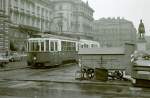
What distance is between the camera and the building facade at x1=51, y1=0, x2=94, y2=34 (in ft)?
321

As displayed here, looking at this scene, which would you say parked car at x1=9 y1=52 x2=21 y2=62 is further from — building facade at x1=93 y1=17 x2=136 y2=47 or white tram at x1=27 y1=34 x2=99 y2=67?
building facade at x1=93 y1=17 x2=136 y2=47

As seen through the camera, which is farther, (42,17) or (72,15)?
(72,15)

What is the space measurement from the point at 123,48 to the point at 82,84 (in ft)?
11.6

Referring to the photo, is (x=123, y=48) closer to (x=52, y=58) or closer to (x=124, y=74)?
(x=124, y=74)

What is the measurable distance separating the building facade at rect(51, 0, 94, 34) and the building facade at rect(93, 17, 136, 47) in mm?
31436

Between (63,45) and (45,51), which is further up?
(63,45)

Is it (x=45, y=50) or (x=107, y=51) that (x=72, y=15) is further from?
(x=107, y=51)

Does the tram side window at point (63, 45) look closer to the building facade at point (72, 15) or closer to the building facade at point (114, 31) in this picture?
the building facade at point (72, 15)

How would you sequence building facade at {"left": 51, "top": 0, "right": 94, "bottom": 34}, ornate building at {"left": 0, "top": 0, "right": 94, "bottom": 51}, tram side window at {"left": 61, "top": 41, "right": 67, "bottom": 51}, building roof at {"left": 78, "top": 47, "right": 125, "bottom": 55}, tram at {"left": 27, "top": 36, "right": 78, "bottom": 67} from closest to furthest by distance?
building roof at {"left": 78, "top": 47, "right": 125, "bottom": 55}, tram at {"left": 27, "top": 36, "right": 78, "bottom": 67}, tram side window at {"left": 61, "top": 41, "right": 67, "bottom": 51}, ornate building at {"left": 0, "top": 0, "right": 94, "bottom": 51}, building facade at {"left": 51, "top": 0, "right": 94, "bottom": 34}

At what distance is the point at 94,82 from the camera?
58.1 feet

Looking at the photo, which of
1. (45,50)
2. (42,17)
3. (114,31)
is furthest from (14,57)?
(114,31)

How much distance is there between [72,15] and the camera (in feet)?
336

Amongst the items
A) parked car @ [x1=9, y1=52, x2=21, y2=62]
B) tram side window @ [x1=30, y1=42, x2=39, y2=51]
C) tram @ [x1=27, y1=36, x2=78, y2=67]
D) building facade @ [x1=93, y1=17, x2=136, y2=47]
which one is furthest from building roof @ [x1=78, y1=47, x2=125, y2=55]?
building facade @ [x1=93, y1=17, x2=136, y2=47]

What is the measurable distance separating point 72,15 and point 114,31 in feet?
153
